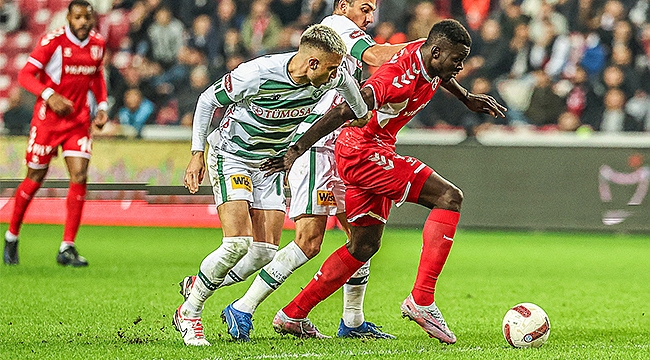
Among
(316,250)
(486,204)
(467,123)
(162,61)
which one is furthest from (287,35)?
(316,250)

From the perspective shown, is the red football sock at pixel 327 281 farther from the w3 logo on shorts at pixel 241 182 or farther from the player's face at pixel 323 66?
the player's face at pixel 323 66

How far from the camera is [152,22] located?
16812 millimetres

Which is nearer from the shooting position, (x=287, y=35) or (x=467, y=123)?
(x=467, y=123)

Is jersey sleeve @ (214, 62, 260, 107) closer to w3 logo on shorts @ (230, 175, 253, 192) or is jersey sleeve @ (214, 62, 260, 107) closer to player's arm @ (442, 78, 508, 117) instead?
w3 logo on shorts @ (230, 175, 253, 192)

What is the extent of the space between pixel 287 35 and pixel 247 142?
401 inches

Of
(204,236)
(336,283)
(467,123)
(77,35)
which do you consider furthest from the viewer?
(467,123)

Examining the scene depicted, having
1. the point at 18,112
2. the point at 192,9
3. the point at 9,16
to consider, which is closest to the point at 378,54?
the point at 192,9

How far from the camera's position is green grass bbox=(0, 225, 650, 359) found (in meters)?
5.97

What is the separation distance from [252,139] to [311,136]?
1.72 feet

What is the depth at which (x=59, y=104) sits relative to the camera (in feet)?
→ 33.8

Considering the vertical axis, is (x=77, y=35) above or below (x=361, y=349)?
above

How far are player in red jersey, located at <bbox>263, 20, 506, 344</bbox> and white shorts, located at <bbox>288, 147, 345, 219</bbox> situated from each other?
0.28 m

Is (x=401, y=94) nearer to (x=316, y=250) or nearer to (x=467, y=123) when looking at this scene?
(x=316, y=250)

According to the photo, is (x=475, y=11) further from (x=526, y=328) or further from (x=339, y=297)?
(x=526, y=328)
